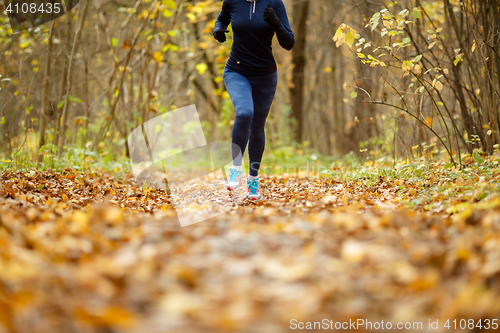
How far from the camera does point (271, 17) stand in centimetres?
375

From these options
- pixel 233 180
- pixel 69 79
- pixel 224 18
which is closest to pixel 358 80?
pixel 224 18

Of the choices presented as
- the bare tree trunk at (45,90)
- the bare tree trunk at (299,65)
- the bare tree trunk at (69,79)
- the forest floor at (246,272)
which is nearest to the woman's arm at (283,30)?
the forest floor at (246,272)

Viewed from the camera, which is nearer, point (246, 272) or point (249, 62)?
point (246, 272)

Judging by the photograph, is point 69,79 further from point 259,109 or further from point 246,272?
point 246,272

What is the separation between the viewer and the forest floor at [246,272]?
51.0 inches

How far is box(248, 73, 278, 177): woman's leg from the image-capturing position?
4.12m

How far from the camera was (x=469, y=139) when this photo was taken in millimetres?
4934

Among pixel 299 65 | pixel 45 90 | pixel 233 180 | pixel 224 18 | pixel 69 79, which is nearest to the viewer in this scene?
pixel 233 180

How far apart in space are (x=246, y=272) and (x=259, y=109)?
2.86m

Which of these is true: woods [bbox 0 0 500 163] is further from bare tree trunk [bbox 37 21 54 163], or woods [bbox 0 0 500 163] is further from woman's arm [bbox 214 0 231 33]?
woman's arm [bbox 214 0 231 33]

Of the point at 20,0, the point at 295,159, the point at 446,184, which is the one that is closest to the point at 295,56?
the point at 295,159

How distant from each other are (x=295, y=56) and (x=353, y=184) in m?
8.25

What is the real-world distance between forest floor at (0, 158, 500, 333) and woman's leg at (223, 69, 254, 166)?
145cm

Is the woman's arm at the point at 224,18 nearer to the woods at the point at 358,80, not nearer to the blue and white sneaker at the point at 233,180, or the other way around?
the woods at the point at 358,80
